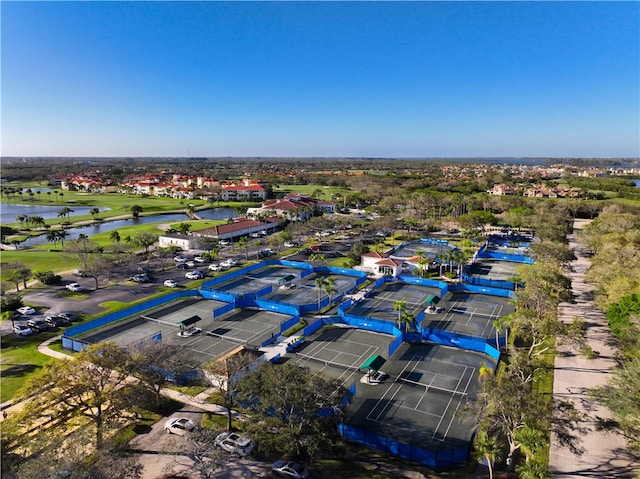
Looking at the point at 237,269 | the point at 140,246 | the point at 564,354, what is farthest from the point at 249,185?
the point at 564,354

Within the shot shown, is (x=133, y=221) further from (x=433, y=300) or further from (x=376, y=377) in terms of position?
(x=376, y=377)

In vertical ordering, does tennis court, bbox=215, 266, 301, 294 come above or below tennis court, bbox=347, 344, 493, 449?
above

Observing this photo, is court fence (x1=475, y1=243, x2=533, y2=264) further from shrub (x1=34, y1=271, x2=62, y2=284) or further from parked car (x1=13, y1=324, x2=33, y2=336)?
shrub (x1=34, y1=271, x2=62, y2=284)

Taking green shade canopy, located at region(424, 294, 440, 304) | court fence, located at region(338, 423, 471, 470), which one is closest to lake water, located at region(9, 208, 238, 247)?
green shade canopy, located at region(424, 294, 440, 304)

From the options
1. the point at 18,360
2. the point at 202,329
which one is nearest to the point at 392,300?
the point at 202,329

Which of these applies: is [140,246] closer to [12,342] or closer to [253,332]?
[12,342]

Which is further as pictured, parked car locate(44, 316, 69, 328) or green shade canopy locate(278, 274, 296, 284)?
green shade canopy locate(278, 274, 296, 284)
